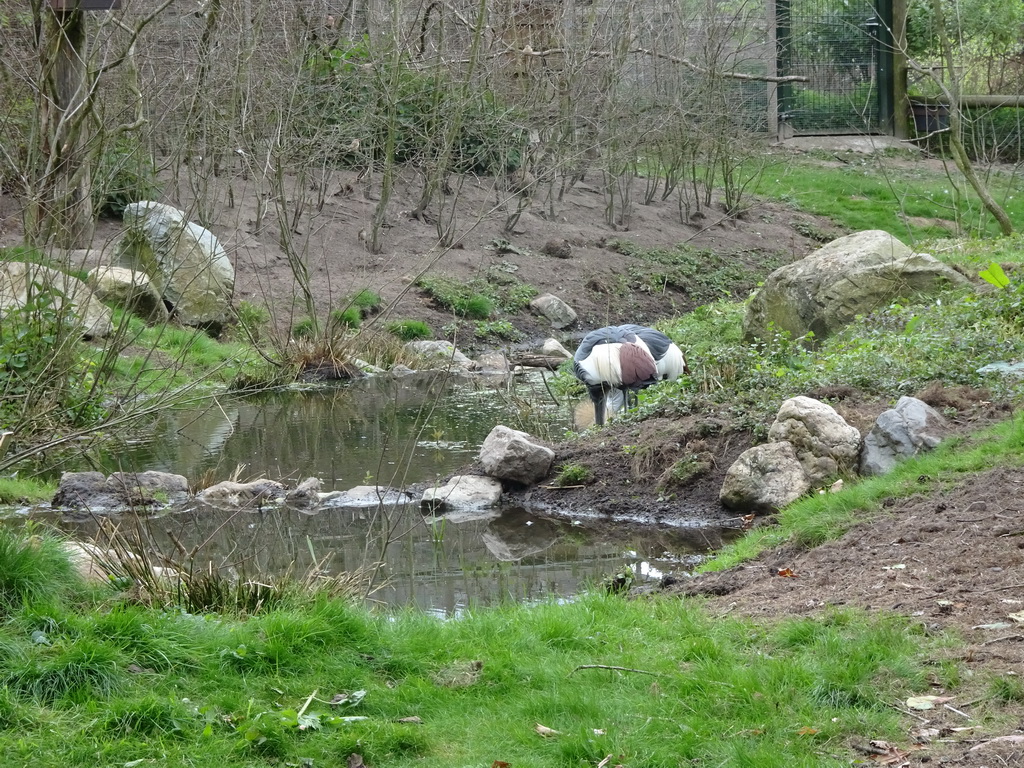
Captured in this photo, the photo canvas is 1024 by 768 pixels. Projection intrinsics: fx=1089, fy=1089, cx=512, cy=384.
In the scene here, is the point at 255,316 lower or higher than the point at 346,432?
higher

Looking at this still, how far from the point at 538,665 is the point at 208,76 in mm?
11488

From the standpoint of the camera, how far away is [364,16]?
2125 cm

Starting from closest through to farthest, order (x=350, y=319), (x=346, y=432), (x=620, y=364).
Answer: (x=620, y=364)
(x=346, y=432)
(x=350, y=319)

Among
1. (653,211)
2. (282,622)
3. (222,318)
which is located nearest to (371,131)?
(222,318)

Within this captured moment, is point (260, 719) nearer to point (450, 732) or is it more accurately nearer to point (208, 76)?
point (450, 732)

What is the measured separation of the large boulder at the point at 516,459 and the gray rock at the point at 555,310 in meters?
9.80

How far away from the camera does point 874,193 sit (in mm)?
28016

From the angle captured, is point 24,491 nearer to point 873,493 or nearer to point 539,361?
point 873,493

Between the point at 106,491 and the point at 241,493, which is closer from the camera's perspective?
the point at 106,491

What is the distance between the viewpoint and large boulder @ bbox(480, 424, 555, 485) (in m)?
9.59

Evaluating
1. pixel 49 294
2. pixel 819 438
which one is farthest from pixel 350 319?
pixel 819 438

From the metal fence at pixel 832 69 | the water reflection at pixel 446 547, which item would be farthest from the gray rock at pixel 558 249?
the water reflection at pixel 446 547

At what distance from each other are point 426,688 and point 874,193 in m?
26.3

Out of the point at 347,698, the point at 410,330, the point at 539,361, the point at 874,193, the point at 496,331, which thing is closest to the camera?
the point at 347,698
